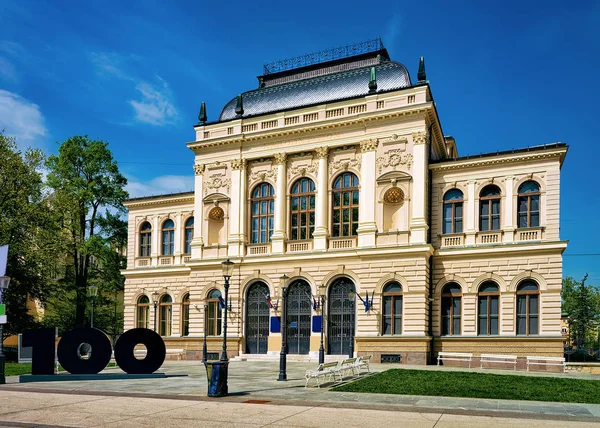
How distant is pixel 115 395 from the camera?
62.1 ft

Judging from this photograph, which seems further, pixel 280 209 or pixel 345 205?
pixel 280 209

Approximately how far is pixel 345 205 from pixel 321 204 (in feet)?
5.01

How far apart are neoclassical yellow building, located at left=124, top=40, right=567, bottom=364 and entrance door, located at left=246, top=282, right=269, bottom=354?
93 mm

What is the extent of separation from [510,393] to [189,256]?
2955 cm

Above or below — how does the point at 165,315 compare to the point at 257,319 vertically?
below

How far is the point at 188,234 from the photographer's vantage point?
45188 mm

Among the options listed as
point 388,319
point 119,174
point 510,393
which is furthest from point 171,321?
point 510,393

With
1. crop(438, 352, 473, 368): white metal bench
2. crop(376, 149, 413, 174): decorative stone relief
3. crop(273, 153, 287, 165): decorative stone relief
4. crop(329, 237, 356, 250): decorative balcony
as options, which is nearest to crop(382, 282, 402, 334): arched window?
crop(438, 352, 473, 368): white metal bench

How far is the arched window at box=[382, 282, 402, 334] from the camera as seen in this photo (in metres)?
35.3

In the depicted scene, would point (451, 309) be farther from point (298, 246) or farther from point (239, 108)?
point (239, 108)

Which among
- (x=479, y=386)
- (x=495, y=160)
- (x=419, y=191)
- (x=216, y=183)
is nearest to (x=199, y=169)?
(x=216, y=183)

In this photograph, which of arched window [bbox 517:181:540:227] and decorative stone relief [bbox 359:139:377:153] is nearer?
arched window [bbox 517:181:540:227]

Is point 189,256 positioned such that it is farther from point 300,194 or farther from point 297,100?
point 297,100

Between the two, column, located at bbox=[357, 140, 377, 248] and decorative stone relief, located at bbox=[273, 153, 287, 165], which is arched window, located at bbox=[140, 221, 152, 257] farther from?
column, located at bbox=[357, 140, 377, 248]
